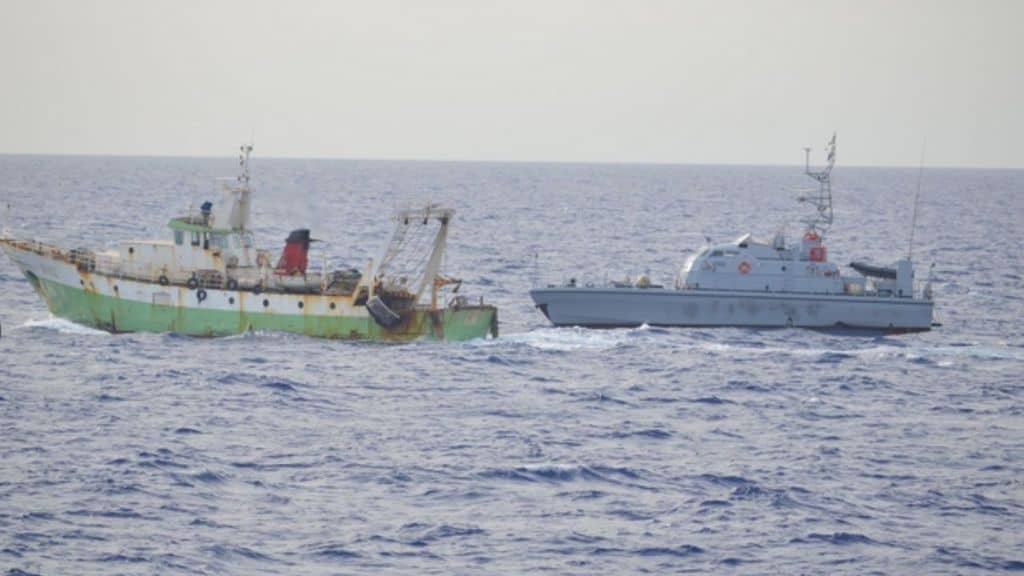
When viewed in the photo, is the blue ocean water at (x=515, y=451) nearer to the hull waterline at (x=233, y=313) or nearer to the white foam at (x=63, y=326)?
the white foam at (x=63, y=326)

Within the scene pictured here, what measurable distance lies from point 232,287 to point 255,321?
182 cm

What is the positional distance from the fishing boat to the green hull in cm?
4

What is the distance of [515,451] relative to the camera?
46.2m

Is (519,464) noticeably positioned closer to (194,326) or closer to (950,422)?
(950,422)

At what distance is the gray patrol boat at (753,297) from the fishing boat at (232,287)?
7.90m

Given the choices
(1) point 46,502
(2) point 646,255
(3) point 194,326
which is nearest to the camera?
(1) point 46,502

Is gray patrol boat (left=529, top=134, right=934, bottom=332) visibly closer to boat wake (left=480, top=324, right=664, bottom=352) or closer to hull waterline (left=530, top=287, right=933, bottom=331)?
hull waterline (left=530, top=287, right=933, bottom=331)

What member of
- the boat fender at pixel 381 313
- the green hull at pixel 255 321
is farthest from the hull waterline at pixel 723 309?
the boat fender at pixel 381 313

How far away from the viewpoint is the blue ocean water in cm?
3681

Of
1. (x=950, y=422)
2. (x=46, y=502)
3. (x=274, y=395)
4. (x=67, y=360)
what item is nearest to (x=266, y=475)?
(x=46, y=502)

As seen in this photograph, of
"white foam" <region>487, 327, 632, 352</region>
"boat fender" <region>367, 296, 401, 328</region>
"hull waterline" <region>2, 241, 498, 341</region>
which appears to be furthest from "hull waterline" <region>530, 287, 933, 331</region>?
"boat fender" <region>367, 296, 401, 328</region>

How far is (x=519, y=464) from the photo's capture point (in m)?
44.5

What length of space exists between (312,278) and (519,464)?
83.4 ft

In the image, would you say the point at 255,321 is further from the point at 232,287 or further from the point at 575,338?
the point at 575,338
